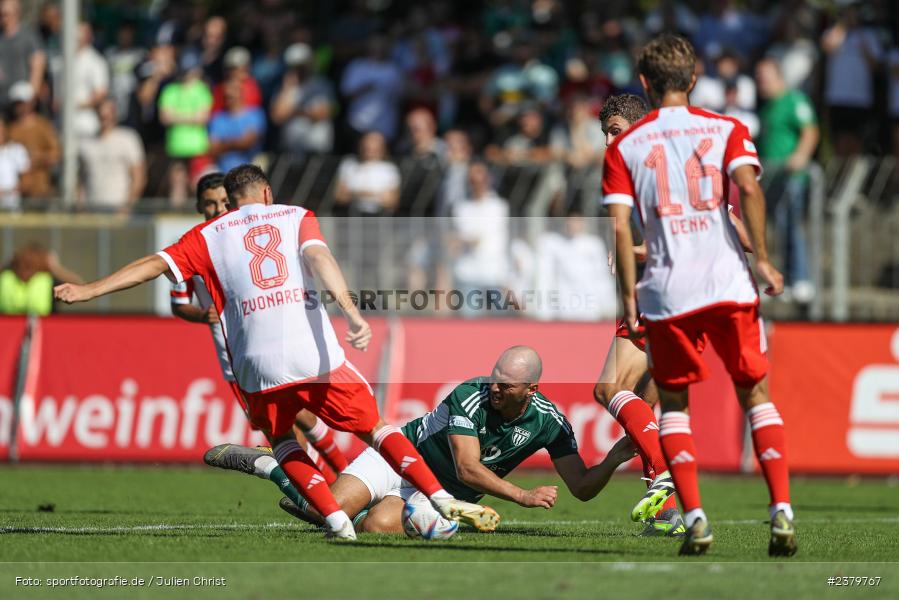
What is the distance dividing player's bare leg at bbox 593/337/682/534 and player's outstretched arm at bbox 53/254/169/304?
9.41 ft

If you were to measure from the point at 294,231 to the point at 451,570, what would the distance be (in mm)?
2270

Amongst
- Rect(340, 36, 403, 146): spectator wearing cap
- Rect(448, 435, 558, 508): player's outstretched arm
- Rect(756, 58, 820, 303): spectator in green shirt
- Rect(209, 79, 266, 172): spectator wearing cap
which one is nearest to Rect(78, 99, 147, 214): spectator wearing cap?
Rect(209, 79, 266, 172): spectator wearing cap

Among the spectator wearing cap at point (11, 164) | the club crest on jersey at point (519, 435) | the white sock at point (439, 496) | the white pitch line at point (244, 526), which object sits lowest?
the white pitch line at point (244, 526)

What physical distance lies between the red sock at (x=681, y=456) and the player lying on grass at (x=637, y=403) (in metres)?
0.83

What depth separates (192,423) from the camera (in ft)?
52.0

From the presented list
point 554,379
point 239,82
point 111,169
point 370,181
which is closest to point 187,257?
point 554,379

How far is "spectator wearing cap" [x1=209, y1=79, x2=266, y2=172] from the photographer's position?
774 inches

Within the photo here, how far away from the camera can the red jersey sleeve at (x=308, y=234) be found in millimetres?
8523

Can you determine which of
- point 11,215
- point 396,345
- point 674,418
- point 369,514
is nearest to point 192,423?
point 396,345

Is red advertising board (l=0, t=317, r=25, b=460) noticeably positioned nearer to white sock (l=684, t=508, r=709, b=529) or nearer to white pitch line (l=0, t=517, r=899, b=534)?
white pitch line (l=0, t=517, r=899, b=534)

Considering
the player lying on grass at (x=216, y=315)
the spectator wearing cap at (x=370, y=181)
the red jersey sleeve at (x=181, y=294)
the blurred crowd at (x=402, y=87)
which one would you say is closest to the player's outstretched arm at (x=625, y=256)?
the player lying on grass at (x=216, y=315)

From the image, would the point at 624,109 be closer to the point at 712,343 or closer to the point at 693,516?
the point at 712,343

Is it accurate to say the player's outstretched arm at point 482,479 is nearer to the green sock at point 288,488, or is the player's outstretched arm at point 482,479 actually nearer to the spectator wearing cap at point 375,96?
the green sock at point 288,488

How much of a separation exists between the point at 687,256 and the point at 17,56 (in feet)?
48.6
